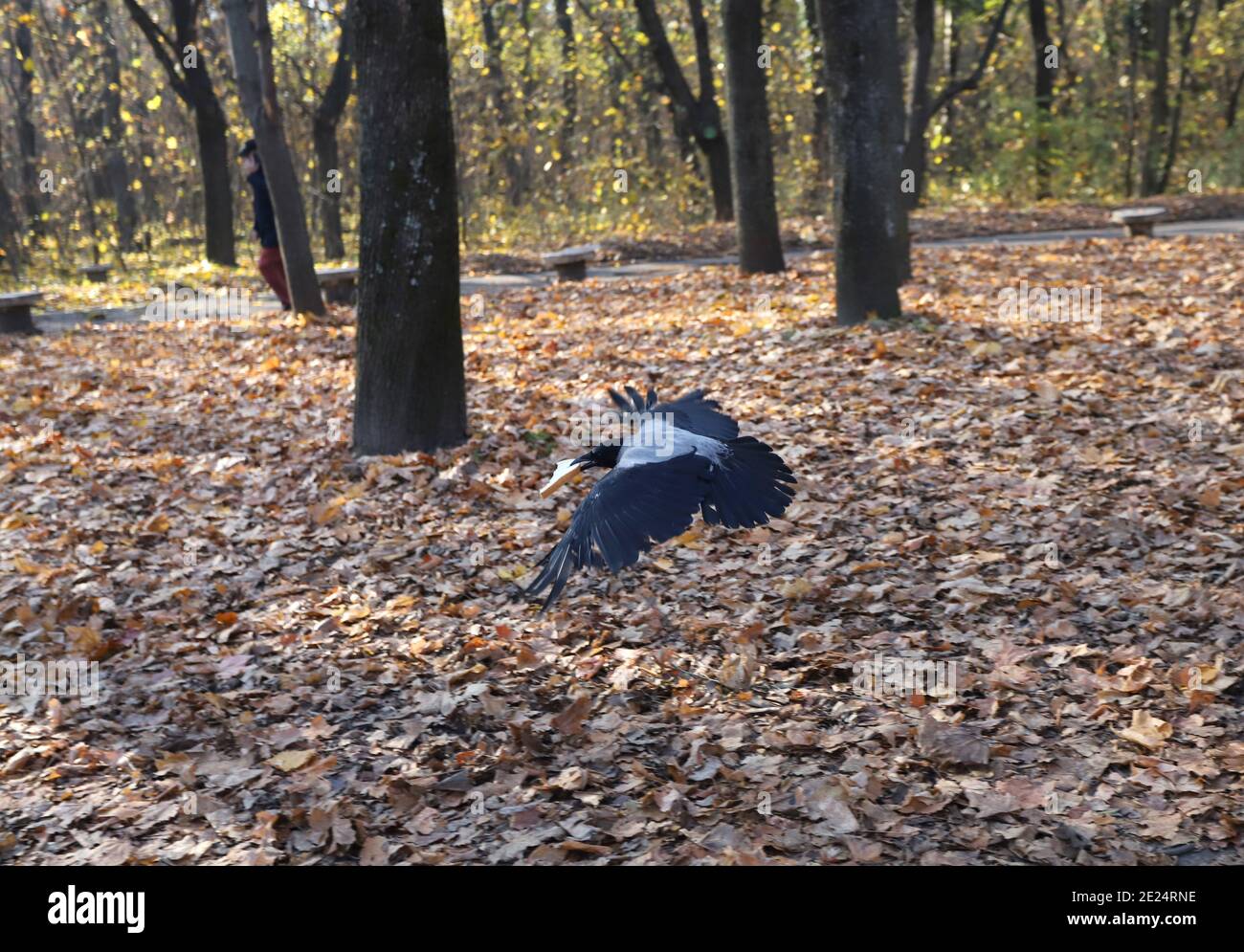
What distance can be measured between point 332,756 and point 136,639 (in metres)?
1.76

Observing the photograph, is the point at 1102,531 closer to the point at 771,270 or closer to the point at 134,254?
the point at 771,270

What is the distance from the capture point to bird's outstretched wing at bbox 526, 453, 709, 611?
163 inches

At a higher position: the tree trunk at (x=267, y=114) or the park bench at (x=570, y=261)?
the tree trunk at (x=267, y=114)

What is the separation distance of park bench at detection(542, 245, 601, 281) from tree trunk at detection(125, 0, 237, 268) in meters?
7.08

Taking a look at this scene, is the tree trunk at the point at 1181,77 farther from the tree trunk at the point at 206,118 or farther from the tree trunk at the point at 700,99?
the tree trunk at the point at 206,118

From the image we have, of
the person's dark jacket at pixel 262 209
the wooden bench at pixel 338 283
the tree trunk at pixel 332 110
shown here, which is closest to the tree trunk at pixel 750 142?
the wooden bench at pixel 338 283

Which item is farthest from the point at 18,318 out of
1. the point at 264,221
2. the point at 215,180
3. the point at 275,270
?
the point at 215,180

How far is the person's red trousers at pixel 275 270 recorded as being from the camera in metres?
14.0

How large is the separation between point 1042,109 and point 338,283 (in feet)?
53.9

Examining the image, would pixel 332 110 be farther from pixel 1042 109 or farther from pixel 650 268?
pixel 1042 109

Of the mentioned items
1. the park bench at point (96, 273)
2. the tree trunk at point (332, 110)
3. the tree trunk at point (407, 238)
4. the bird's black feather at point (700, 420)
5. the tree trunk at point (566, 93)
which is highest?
the tree trunk at point (566, 93)

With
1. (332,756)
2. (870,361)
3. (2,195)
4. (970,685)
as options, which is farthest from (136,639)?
(2,195)

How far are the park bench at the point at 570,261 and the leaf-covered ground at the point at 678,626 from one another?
232 inches

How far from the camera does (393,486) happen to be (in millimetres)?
7547
